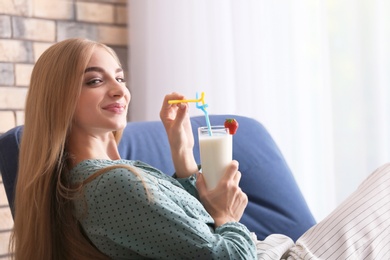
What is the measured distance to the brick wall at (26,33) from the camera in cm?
323

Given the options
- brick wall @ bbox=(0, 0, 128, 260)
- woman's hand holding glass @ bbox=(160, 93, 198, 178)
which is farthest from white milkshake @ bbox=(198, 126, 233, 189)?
brick wall @ bbox=(0, 0, 128, 260)

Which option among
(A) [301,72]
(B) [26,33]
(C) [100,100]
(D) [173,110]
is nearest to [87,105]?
(C) [100,100]

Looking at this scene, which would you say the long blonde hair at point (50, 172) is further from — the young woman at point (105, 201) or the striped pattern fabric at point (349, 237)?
the striped pattern fabric at point (349, 237)

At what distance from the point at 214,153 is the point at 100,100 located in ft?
0.98

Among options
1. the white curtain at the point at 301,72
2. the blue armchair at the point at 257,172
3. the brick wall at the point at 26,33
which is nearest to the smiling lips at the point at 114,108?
the blue armchair at the point at 257,172

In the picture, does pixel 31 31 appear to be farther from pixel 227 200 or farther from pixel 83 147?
pixel 227 200

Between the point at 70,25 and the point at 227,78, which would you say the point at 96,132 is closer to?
the point at 227,78

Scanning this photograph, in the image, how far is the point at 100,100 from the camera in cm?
178

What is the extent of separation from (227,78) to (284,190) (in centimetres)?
100

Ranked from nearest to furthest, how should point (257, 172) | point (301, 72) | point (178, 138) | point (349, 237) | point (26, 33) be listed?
point (349, 237) < point (178, 138) < point (257, 172) < point (301, 72) < point (26, 33)

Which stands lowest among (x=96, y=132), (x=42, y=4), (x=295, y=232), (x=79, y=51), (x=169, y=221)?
(x=295, y=232)

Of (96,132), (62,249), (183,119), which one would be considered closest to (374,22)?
(183,119)

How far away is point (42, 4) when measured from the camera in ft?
11.2

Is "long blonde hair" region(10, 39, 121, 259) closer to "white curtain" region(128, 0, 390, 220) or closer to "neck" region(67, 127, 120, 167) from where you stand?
"neck" region(67, 127, 120, 167)
